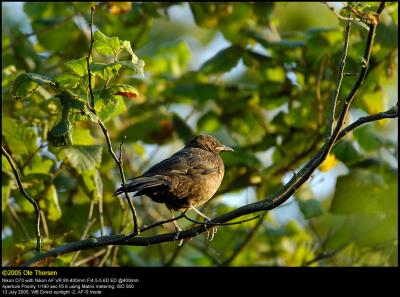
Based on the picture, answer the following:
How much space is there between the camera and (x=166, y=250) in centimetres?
995

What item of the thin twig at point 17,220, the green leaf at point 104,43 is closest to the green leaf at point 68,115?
the green leaf at point 104,43

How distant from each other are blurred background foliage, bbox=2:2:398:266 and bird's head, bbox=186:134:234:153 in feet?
0.81

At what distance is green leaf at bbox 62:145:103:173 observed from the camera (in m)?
6.36

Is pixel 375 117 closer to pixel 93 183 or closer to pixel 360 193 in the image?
pixel 93 183

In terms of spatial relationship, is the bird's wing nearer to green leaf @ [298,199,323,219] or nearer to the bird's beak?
the bird's beak

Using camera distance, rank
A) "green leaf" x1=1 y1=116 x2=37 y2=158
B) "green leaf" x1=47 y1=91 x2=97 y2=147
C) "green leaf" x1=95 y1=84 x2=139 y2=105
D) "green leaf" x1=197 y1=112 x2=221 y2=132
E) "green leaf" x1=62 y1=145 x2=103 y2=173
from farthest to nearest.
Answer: "green leaf" x1=197 y1=112 x2=221 y2=132 → "green leaf" x1=1 y1=116 x2=37 y2=158 → "green leaf" x1=62 y1=145 x2=103 y2=173 → "green leaf" x1=95 y1=84 x2=139 y2=105 → "green leaf" x1=47 y1=91 x2=97 y2=147

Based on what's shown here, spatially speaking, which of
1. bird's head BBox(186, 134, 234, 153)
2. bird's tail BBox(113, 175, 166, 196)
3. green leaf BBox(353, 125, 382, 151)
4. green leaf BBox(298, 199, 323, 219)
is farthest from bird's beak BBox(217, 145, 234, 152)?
bird's tail BBox(113, 175, 166, 196)

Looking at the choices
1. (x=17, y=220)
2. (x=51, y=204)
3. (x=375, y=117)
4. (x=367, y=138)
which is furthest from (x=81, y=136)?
(x=375, y=117)

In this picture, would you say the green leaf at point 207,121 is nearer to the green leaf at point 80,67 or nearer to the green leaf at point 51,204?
the green leaf at point 51,204

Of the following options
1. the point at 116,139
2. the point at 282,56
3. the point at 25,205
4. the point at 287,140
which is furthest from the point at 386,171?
the point at 25,205

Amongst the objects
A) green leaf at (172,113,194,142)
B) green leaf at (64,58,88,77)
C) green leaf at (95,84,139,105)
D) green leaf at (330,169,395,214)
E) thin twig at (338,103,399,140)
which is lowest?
thin twig at (338,103,399,140)

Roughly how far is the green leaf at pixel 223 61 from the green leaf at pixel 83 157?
2.22 m

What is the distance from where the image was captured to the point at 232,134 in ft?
29.6
